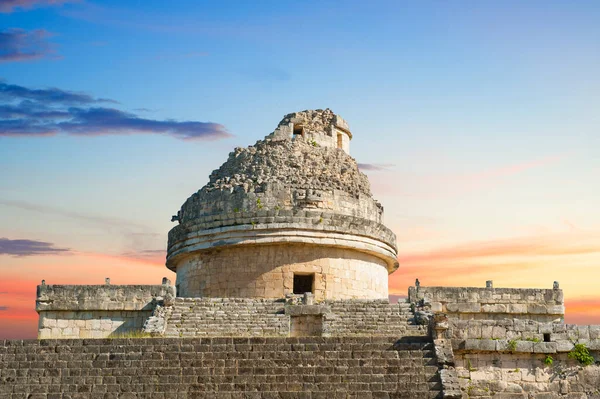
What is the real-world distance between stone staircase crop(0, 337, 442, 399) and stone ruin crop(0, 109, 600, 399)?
31 millimetres

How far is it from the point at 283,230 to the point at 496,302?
23.6 ft

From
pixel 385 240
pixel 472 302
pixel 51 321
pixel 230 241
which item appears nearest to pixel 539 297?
pixel 472 302

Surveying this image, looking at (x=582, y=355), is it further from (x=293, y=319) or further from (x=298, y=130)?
(x=298, y=130)

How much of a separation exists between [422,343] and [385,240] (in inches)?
389

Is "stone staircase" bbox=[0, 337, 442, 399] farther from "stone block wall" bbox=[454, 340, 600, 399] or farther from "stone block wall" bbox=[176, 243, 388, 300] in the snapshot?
"stone block wall" bbox=[176, 243, 388, 300]

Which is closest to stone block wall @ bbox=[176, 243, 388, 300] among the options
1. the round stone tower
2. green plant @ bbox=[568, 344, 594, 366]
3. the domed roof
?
the round stone tower

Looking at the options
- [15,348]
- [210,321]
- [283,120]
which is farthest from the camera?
[283,120]

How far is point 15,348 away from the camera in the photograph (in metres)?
19.2

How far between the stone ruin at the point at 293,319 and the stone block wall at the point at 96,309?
4cm

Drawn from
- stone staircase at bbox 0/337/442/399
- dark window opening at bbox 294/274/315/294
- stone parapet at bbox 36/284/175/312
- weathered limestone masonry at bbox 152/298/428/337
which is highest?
dark window opening at bbox 294/274/315/294

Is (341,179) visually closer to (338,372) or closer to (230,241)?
(230,241)

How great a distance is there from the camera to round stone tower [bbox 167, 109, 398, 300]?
1027 inches

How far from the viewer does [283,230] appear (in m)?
26.1

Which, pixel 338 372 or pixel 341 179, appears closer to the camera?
Answer: pixel 338 372
